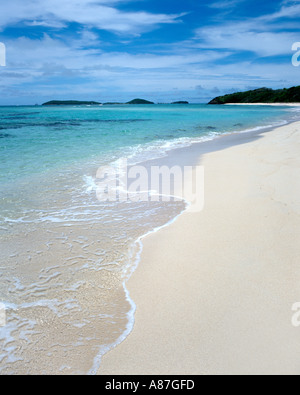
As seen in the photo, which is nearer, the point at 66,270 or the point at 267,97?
the point at 66,270

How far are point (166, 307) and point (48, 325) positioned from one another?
1120 mm

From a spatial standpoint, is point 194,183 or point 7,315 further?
point 194,183

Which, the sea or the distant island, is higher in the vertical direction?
the distant island

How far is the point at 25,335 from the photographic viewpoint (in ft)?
8.07

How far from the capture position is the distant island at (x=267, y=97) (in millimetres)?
92938

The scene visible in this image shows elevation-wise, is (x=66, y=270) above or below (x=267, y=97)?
below

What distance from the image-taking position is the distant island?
92.9 meters

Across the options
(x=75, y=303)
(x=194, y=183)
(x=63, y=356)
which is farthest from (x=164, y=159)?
(x=63, y=356)

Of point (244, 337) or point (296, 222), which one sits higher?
point (296, 222)

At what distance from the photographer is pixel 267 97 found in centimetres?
10831

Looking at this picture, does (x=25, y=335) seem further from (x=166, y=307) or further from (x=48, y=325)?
(x=166, y=307)

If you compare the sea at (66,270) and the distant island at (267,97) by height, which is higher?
the distant island at (267,97)

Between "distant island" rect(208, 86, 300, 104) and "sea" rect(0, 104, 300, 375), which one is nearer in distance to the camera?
"sea" rect(0, 104, 300, 375)

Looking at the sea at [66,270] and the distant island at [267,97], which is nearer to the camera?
the sea at [66,270]
